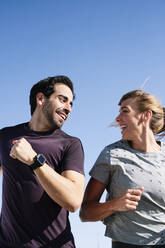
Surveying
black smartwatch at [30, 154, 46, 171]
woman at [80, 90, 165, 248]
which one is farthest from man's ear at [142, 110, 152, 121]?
black smartwatch at [30, 154, 46, 171]

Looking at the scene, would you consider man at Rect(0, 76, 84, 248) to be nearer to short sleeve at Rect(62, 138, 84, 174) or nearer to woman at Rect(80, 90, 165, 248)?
short sleeve at Rect(62, 138, 84, 174)

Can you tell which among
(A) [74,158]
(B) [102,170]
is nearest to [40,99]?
(A) [74,158]

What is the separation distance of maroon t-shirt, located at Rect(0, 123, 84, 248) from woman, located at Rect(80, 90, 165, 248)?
365 millimetres

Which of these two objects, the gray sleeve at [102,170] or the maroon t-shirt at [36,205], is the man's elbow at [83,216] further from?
the gray sleeve at [102,170]

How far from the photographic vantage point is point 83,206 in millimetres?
4250

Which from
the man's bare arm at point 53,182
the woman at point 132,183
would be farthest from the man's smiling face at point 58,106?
the man's bare arm at point 53,182

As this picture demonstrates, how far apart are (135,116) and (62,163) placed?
1201 millimetres

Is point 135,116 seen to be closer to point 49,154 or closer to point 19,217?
point 49,154

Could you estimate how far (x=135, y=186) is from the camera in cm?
408

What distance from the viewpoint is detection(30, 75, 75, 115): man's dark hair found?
4.96 metres

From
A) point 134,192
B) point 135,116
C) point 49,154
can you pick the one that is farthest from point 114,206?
point 135,116

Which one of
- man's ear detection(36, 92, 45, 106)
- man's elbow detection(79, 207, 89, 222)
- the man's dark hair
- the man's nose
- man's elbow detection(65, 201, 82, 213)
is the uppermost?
the man's dark hair

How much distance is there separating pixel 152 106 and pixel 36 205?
2026 millimetres

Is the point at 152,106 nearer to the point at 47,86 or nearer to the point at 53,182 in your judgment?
the point at 47,86
